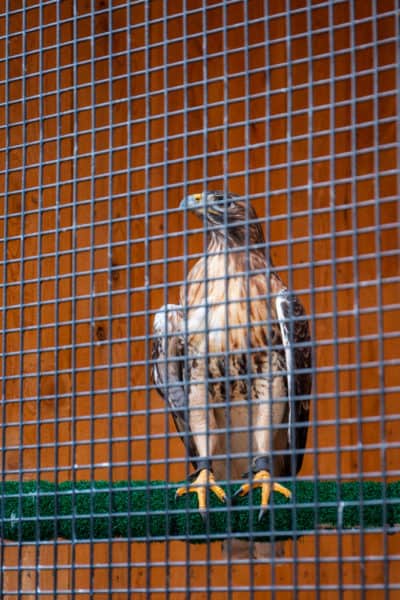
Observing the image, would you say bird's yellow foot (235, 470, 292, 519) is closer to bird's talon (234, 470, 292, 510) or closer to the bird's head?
bird's talon (234, 470, 292, 510)

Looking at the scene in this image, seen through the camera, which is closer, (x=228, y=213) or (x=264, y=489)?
(x=264, y=489)

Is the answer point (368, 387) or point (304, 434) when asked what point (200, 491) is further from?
point (368, 387)

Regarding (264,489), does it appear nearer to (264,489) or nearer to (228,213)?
(264,489)

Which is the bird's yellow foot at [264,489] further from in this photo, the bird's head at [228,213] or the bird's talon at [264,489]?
the bird's head at [228,213]

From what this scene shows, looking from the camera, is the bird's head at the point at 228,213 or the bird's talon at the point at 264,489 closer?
the bird's talon at the point at 264,489

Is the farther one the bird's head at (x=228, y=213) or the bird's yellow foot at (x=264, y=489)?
the bird's head at (x=228, y=213)

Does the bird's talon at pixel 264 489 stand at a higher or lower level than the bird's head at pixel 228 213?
lower

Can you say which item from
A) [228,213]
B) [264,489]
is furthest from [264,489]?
[228,213]

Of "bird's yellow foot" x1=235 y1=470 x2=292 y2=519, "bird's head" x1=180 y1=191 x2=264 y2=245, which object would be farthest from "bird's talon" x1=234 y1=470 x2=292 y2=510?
"bird's head" x1=180 y1=191 x2=264 y2=245

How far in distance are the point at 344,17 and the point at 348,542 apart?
6.23ft

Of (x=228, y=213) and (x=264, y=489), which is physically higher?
(x=228, y=213)

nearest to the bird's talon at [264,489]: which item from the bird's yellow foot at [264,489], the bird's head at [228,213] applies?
the bird's yellow foot at [264,489]

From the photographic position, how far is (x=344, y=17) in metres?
3.45

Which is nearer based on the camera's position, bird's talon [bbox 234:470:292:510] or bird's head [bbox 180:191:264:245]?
bird's talon [bbox 234:470:292:510]
